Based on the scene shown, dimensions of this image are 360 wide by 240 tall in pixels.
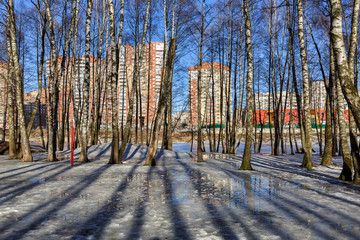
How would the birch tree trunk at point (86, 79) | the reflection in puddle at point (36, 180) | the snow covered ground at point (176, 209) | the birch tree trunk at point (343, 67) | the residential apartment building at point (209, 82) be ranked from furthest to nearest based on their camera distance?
the residential apartment building at point (209, 82), the birch tree trunk at point (86, 79), the reflection in puddle at point (36, 180), the birch tree trunk at point (343, 67), the snow covered ground at point (176, 209)

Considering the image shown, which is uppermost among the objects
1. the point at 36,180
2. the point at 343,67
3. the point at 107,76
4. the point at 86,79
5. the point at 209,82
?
the point at 209,82

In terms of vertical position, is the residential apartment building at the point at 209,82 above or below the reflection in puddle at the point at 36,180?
above

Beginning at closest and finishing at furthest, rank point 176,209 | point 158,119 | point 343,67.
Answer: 1. point 176,209
2. point 343,67
3. point 158,119

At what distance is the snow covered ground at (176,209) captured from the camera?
10.7ft

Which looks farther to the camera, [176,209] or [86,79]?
[86,79]

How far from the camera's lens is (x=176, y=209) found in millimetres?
4305

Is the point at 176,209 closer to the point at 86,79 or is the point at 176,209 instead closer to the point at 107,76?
the point at 86,79

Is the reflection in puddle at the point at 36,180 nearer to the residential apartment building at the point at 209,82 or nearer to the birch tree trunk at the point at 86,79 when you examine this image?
the birch tree trunk at the point at 86,79

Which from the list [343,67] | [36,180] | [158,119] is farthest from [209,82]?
[36,180]

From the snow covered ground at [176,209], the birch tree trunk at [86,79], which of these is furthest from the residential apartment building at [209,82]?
the snow covered ground at [176,209]

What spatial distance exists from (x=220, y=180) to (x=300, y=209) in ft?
10.2

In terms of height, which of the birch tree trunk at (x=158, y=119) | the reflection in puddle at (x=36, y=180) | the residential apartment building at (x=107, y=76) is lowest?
the reflection in puddle at (x=36, y=180)

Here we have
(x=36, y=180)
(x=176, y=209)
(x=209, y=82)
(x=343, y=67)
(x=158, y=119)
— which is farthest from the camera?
(x=209, y=82)

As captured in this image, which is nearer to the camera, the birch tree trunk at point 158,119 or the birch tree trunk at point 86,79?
the birch tree trunk at point 158,119
